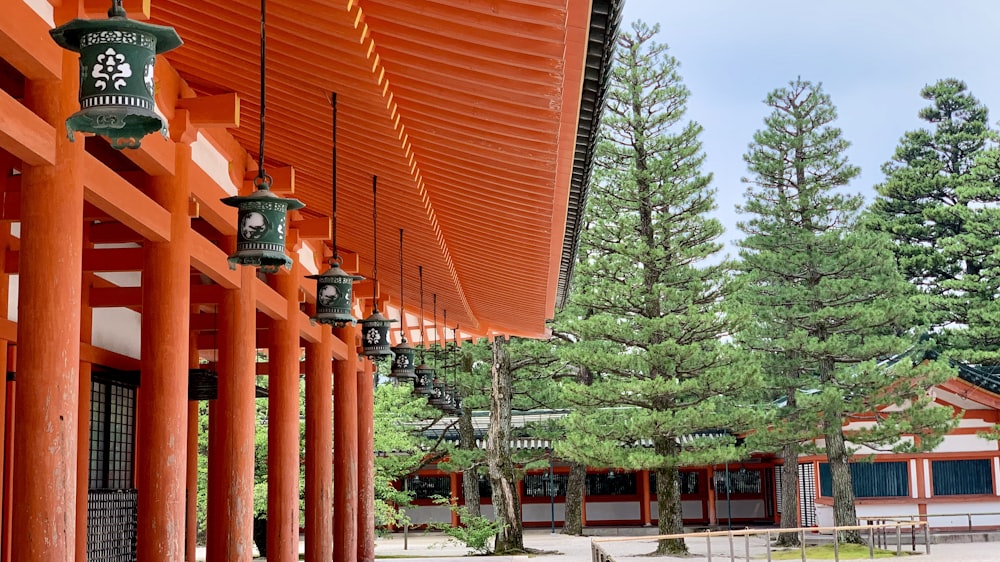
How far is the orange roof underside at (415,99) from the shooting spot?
5.53 meters

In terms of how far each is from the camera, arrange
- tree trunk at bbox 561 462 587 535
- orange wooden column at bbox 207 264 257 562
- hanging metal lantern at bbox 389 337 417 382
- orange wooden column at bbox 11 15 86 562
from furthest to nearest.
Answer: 1. tree trunk at bbox 561 462 587 535
2. hanging metal lantern at bbox 389 337 417 382
3. orange wooden column at bbox 207 264 257 562
4. orange wooden column at bbox 11 15 86 562

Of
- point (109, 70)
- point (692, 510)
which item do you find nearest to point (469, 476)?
point (692, 510)

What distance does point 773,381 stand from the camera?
27.1 meters

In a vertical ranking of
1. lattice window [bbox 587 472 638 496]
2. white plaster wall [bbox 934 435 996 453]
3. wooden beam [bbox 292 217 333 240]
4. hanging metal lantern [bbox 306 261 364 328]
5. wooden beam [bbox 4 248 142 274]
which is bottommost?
lattice window [bbox 587 472 638 496]

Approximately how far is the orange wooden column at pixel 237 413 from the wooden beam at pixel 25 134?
128 inches

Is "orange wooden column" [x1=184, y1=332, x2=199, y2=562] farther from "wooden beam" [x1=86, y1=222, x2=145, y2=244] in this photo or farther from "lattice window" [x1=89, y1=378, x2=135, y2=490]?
"wooden beam" [x1=86, y1=222, x2=145, y2=244]

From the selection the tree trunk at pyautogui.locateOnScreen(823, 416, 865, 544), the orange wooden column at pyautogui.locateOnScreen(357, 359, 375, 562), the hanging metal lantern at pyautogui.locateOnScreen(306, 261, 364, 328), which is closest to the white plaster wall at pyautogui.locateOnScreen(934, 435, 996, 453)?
the tree trunk at pyautogui.locateOnScreen(823, 416, 865, 544)

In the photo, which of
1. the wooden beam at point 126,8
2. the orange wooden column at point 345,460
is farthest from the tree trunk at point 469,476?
the wooden beam at point 126,8

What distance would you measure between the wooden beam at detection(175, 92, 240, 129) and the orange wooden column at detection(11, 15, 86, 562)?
1643mm

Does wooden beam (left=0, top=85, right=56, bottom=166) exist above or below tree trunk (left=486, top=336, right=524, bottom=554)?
above

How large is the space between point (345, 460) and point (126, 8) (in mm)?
9306

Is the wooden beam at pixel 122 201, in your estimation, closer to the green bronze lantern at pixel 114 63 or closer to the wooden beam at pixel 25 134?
the wooden beam at pixel 25 134

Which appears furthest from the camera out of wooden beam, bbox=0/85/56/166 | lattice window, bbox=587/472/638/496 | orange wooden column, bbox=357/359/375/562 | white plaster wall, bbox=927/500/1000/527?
lattice window, bbox=587/472/638/496

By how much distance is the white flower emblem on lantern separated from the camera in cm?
353
